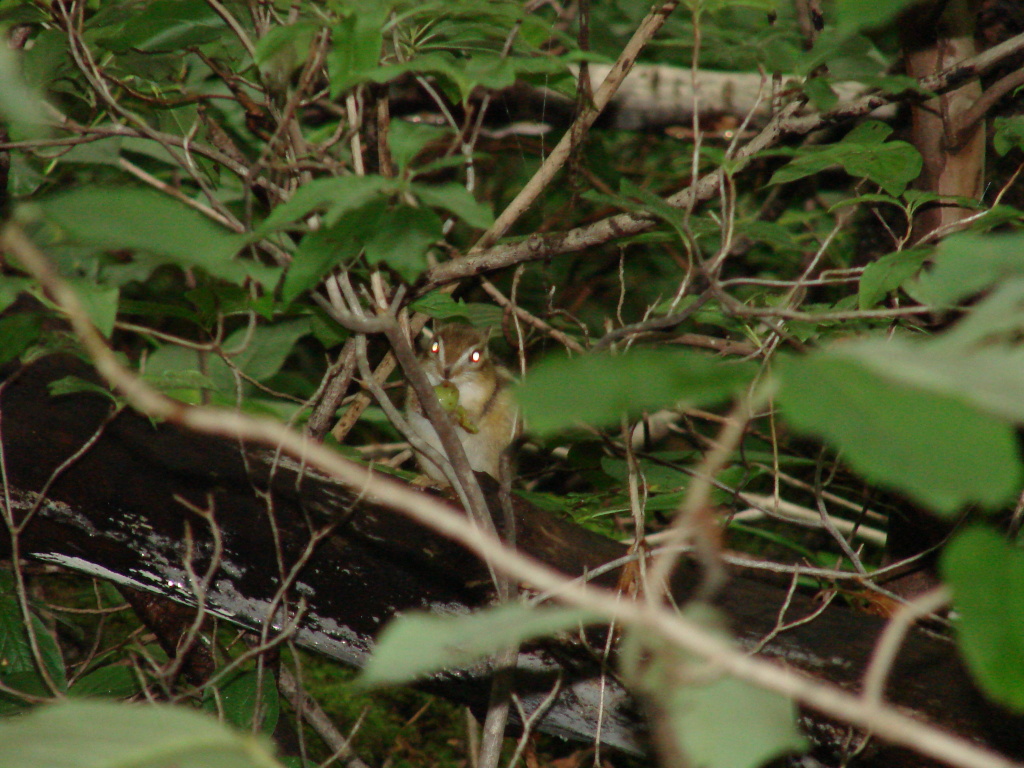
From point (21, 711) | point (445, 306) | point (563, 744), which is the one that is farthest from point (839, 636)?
point (21, 711)

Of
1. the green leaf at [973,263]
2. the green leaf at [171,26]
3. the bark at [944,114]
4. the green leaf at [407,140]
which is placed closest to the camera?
the green leaf at [973,263]

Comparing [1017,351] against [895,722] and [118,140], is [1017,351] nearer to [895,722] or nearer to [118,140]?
[895,722]

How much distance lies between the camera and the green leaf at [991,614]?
0.53 m

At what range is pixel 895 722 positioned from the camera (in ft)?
1.66

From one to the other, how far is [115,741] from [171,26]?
154cm

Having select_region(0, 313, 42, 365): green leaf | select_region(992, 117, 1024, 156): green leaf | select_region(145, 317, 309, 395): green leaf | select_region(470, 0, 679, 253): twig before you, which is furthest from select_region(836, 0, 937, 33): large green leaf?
select_region(145, 317, 309, 395): green leaf

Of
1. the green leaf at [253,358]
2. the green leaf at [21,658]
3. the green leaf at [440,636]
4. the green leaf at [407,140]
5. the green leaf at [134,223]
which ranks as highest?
the green leaf at [134,223]

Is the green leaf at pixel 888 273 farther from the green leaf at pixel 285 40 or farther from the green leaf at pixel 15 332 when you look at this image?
the green leaf at pixel 15 332

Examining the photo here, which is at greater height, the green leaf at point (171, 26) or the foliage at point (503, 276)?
the green leaf at point (171, 26)

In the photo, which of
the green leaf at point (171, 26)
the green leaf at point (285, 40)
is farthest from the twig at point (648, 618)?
the green leaf at point (171, 26)

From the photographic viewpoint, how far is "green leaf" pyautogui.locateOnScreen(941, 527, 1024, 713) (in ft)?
1.75

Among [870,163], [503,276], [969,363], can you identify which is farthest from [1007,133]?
[503,276]

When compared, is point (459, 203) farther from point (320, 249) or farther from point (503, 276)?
point (503, 276)

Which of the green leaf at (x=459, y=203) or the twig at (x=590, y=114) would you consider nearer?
the green leaf at (x=459, y=203)
